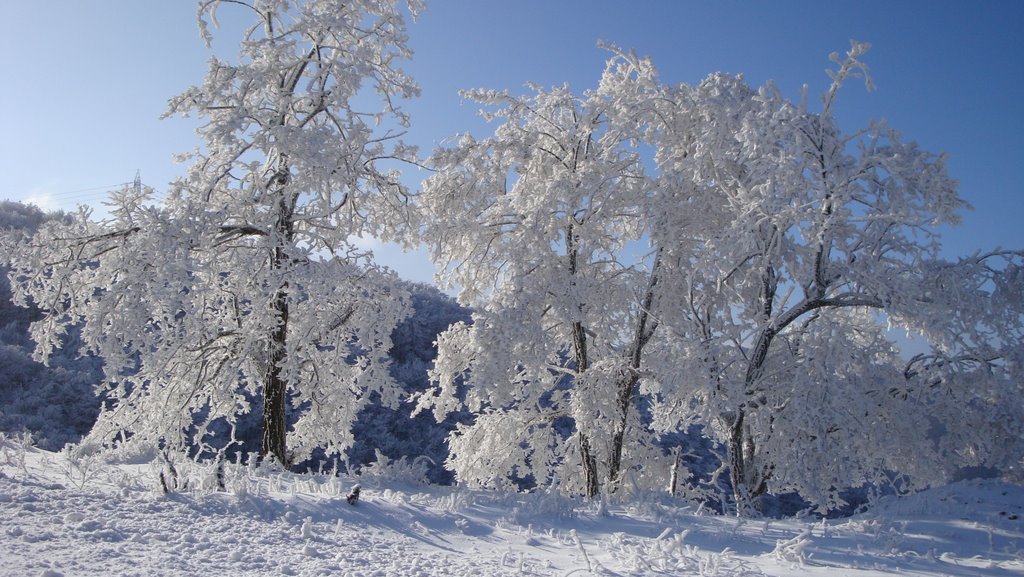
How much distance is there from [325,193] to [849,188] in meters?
6.92

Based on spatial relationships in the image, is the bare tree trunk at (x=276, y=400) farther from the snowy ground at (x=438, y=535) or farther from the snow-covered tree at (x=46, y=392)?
the snow-covered tree at (x=46, y=392)

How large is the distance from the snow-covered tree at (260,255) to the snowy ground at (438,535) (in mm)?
2682

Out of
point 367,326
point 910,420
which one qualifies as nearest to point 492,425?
point 367,326

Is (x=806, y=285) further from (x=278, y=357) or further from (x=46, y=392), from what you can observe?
(x=46, y=392)

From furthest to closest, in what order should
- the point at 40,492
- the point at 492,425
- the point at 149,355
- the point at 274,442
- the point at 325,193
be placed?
the point at 492,425
the point at 274,442
the point at 325,193
the point at 149,355
the point at 40,492

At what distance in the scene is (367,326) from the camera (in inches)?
376

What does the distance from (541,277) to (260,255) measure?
13.7 feet

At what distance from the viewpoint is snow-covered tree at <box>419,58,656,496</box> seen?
9.36m

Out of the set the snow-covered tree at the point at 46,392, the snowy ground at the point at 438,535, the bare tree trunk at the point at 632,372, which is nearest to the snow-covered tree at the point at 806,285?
the bare tree trunk at the point at 632,372

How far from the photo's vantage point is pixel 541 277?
9.67 metres

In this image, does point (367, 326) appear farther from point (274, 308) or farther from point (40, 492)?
point (40, 492)

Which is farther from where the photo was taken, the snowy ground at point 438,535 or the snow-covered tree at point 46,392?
the snow-covered tree at point 46,392

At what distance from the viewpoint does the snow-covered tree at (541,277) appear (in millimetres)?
9359

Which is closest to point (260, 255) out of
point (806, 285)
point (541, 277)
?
point (541, 277)
